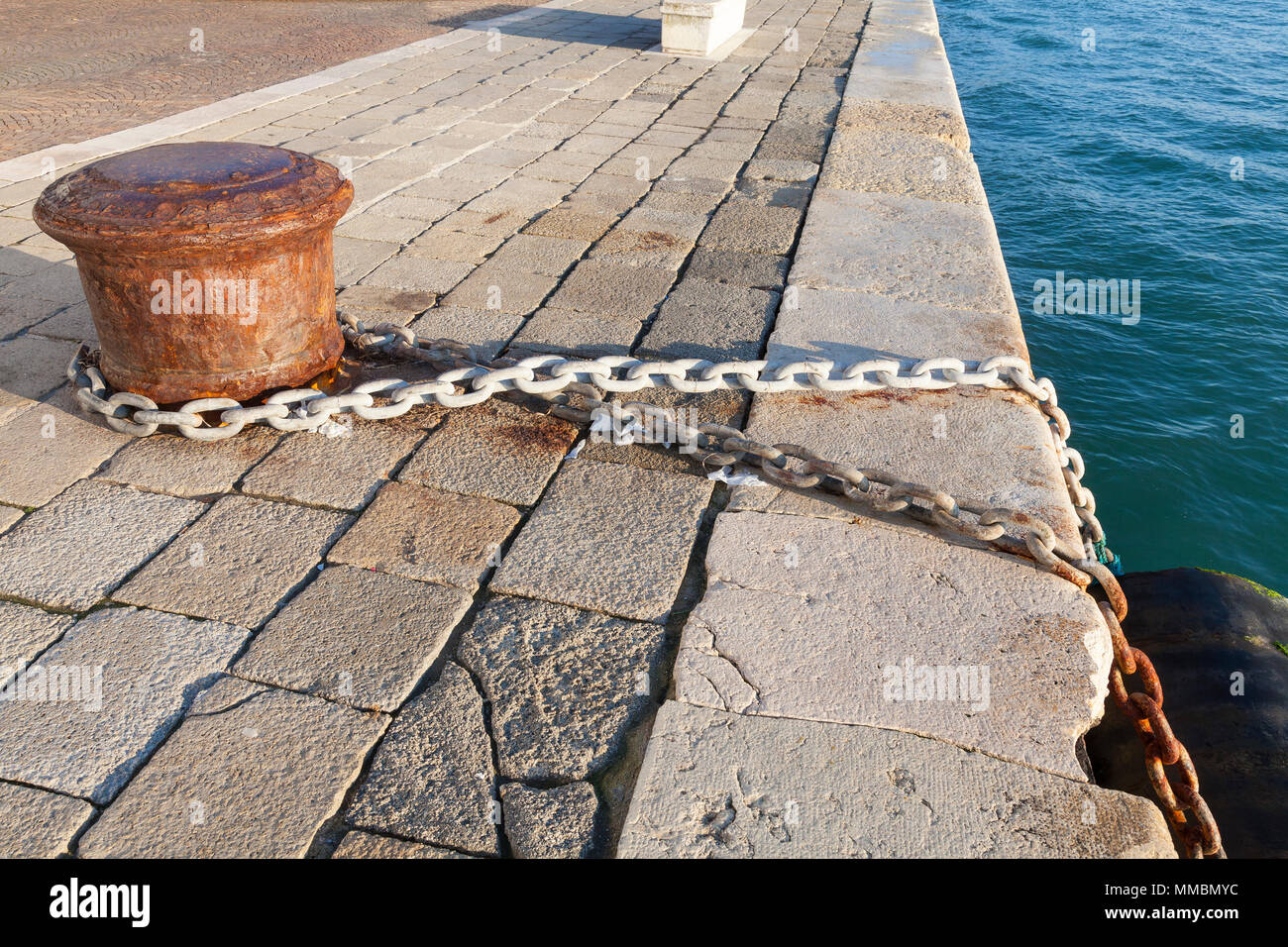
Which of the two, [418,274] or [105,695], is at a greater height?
[418,274]

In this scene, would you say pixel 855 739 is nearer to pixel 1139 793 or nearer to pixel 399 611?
pixel 1139 793

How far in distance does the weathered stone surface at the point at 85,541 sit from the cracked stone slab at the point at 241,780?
0.68 metres

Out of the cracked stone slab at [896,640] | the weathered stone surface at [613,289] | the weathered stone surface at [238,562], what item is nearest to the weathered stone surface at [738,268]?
the weathered stone surface at [613,289]

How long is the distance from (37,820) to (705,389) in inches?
98.3

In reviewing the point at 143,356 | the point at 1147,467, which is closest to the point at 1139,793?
the point at 143,356

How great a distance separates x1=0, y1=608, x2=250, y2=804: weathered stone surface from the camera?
2.24 m

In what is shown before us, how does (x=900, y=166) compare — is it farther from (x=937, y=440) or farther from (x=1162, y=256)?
(x=1162, y=256)

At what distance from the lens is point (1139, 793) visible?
268 centimetres

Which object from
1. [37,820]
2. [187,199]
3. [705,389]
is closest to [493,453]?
[705,389]

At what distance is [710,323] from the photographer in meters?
4.50

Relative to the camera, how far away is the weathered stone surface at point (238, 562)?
8.95 ft

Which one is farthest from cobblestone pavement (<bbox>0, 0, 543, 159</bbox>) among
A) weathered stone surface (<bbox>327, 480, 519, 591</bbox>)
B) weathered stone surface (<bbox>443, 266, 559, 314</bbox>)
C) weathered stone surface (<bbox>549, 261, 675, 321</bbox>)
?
weathered stone surface (<bbox>327, 480, 519, 591</bbox>)

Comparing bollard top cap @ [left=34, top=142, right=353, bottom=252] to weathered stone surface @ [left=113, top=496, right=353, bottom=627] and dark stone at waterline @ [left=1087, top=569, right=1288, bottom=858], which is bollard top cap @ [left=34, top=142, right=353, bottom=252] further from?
dark stone at waterline @ [left=1087, top=569, right=1288, bottom=858]

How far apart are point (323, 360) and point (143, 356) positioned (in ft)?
2.12
